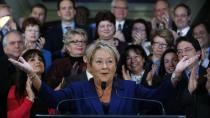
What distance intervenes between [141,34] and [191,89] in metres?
2.28

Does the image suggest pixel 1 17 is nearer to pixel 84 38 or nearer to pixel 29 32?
pixel 29 32

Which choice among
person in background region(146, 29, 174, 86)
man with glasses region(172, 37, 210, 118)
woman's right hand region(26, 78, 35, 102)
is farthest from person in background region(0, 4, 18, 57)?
man with glasses region(172, 37, 210, 118)

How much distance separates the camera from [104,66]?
5953 millimetres

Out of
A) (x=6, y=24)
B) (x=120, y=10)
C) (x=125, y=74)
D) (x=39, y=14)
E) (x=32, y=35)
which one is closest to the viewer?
(x=125, y=74)

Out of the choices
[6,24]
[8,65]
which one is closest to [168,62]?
[8,65]

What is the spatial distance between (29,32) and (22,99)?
72.1 inches

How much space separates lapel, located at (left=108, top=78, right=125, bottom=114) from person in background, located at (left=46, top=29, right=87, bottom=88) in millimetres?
1526

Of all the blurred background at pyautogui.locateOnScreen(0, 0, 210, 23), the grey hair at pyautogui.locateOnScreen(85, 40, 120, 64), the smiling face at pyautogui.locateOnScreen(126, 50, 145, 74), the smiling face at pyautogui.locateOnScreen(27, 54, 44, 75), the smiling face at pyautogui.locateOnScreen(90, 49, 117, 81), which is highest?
the grey hair at pyautogui.locateOnScreen(85, 40, 120, 64)

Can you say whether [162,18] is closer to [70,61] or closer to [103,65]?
[70,61]

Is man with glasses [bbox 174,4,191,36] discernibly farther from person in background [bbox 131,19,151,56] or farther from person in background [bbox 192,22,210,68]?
person in background [bbox 131,19,151,56]

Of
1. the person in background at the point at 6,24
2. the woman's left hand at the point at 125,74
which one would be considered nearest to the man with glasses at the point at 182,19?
the woman's left hand at the point at 125,74

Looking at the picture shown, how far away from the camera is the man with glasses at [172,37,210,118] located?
676 centimetres

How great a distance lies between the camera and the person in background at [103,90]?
5.82 m

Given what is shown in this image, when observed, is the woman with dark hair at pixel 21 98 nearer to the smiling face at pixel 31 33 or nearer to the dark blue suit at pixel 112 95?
the dark blue suit at pixel 112 95
